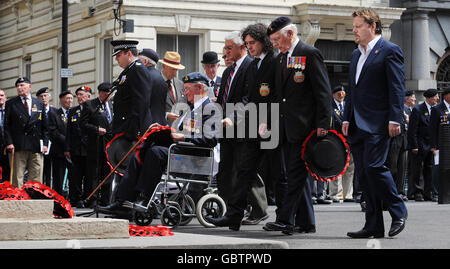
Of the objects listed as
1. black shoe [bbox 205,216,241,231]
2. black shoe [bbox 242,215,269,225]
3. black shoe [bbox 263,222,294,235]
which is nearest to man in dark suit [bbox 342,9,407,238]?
black shoe [bbox 263,222,294,235]

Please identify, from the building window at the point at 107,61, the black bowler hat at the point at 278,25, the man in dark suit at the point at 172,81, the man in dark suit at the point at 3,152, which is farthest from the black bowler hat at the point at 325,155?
the building window at the point at 107,61

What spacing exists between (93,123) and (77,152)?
39.6 inches

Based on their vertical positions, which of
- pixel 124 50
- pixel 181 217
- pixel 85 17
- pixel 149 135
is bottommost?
pixel 181 217

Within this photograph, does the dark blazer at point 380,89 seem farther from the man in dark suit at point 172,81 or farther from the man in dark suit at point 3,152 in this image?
the man in dark suit at point 3,152

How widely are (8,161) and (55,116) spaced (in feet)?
4.32

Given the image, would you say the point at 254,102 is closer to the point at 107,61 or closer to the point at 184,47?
the point at 184,47

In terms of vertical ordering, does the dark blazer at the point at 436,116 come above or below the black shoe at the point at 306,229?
above

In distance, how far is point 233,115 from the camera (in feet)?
33.2

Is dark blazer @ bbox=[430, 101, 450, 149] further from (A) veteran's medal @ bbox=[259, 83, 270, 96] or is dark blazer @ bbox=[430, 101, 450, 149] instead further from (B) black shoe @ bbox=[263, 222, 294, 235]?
(B) black shoe @ bbox=[263, 222, 294, 235]

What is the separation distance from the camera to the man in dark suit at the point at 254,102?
9812 millimetres

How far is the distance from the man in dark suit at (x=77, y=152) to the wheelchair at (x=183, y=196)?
18.6 feet
